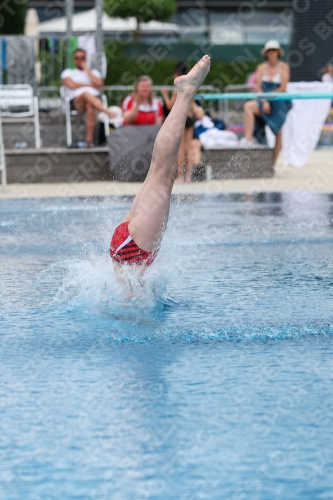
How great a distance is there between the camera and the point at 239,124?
1912cm

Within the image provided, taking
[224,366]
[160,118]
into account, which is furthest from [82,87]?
[224,366]

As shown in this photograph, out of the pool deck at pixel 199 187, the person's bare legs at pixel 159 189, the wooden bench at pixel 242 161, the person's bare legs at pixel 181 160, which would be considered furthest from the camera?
the wooden bench at pixel 242 161

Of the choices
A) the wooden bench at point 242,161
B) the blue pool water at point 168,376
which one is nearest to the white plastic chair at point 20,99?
the wooden bench at point 242,161

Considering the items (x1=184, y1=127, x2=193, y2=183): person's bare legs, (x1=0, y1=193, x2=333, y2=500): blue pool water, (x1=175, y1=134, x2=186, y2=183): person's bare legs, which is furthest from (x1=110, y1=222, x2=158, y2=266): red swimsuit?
(x1=184, y1=127, x2=193, y2=183): person's bare legs

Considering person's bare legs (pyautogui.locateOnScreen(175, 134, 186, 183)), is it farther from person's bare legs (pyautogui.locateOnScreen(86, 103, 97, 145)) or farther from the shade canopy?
the shade canopy

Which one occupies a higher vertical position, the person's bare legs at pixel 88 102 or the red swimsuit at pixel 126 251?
the person's bare legs at pixel 88 102

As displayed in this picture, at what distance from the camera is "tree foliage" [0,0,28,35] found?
1243 inches

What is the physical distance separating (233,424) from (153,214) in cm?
156

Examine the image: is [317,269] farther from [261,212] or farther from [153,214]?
[261,212]

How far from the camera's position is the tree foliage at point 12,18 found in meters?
31.6

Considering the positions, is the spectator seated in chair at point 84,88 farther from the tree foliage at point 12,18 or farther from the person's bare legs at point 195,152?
the tree foliage at point 12,18

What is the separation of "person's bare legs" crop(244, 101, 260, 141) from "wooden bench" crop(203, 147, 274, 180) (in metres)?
0.50

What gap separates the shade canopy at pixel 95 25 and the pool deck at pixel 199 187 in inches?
419

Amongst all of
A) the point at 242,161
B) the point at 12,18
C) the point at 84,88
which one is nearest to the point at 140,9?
the point at 12,18
